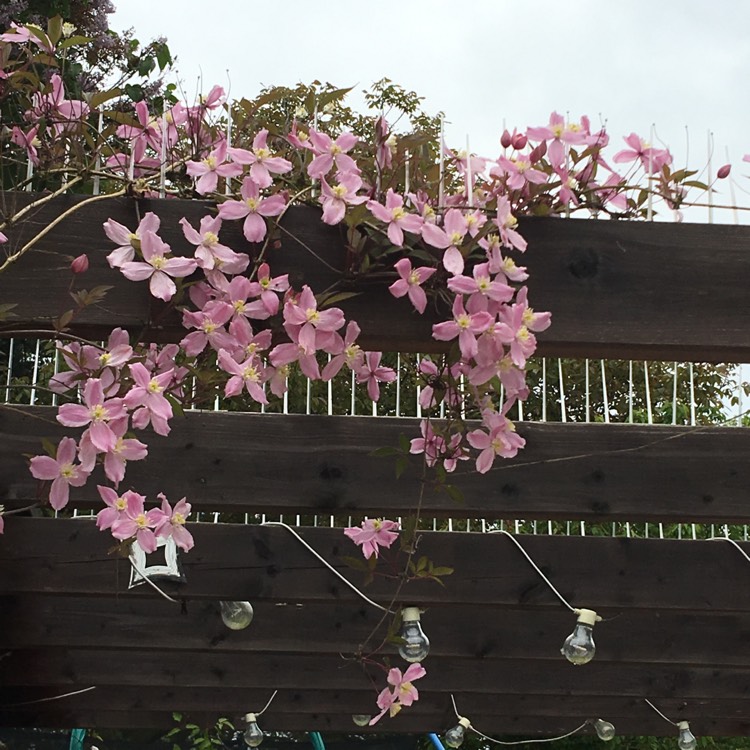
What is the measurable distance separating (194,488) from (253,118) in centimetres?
145

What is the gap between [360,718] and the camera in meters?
5.48

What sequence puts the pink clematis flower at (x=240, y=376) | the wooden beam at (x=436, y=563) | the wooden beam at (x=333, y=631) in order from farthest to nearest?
the wooden beam at (x=333, y=631), the wooden beam at (x=436, y=563), the pink clematis flower at (x=240, y=376)

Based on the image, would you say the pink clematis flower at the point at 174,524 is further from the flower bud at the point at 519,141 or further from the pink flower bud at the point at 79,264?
the flower bud at the point at 519,141

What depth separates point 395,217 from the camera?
1.43 meters

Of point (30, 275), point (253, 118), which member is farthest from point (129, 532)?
point (253, 118)

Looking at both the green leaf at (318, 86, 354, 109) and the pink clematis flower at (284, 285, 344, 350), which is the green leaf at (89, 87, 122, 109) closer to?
the green leaf at (318, 86, 354, 109)

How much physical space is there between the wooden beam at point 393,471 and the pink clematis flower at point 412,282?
1.41 meters

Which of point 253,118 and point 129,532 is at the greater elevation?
point 253,118

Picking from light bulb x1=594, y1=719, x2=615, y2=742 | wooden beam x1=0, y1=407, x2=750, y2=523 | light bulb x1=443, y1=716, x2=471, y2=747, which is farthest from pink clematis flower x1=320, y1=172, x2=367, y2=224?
light bulb x1=594, y1=719, x2=615, y2=742

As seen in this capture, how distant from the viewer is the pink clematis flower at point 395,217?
1425 mm

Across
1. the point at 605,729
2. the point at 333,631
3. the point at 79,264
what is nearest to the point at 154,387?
the point at 79,264

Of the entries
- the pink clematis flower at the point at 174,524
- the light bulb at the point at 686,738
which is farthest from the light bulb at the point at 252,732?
the pink clematis flower at the point at 174,524

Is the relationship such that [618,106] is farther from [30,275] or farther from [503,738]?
[503,738]

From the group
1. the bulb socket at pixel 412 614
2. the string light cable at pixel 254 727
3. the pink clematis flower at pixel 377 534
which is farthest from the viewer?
the string light cable at pixel 254 727
